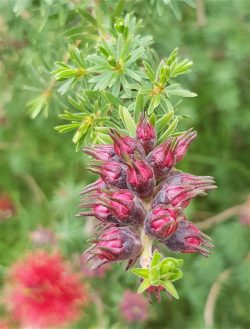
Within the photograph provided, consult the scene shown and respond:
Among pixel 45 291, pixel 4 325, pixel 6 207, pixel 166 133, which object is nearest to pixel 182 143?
pixel 166 133

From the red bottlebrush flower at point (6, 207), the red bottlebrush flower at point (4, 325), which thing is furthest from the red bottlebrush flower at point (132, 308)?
the red bottlebrush flower at point (6, 207)

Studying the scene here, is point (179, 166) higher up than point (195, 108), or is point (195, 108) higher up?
point (195, 108)

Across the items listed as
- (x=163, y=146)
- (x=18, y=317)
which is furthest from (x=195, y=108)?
(x=163, y=146)

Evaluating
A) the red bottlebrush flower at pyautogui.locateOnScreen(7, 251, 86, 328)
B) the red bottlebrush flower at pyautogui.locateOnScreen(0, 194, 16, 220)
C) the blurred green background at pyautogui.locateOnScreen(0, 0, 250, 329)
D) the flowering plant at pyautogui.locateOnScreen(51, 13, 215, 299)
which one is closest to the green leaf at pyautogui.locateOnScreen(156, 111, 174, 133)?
the flowering plant at pyautogui.locateOnScreen(51, 13, 215, 299)

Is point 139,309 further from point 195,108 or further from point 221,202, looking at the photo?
point 195,108

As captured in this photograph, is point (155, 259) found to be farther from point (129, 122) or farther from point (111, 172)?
point (129, 122)

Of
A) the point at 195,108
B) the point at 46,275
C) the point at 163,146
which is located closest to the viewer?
the point at 163,146

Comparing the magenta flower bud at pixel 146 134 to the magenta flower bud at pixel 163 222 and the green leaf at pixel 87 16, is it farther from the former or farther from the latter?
the green leaf at pixel 87 16

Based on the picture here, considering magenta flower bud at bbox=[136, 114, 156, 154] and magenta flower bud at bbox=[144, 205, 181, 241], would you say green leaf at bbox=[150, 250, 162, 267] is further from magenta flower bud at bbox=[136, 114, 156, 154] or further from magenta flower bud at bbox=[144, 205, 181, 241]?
magenta flower bud at bbox=[136, 114, 156, 154]
